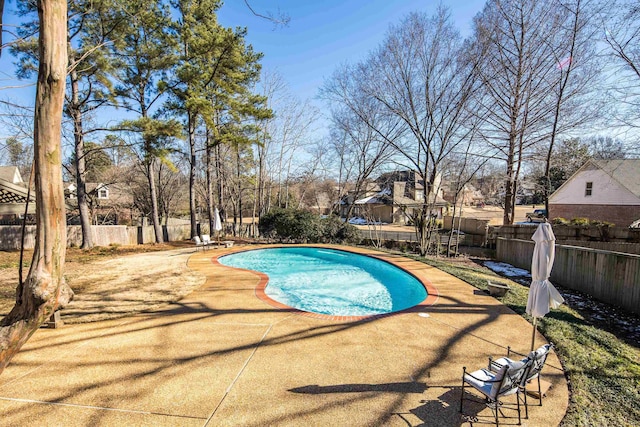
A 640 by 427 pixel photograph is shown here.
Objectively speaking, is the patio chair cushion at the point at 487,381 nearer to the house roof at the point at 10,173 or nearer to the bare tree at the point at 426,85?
the bare tree at the point at 426,85

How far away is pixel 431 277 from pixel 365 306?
2547 mm

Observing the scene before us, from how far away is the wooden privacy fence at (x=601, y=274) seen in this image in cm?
702

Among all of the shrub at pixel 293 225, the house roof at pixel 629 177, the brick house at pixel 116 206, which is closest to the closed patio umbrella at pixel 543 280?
the shrub at pixel 293 225

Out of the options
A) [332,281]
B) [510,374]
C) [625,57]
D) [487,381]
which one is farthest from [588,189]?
[487,381]

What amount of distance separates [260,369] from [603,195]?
2681cm

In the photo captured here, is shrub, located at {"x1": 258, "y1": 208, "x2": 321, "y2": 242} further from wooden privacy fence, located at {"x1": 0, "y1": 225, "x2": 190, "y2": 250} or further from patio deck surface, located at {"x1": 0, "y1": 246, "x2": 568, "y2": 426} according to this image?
patio deck surface, located at {"x1": 0, "y1": 246, "x2": 568, "y2": 426}

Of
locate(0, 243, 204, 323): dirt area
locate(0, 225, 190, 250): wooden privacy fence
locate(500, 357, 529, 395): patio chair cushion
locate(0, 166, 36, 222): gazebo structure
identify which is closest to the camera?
locate(500, 357, 529, 395): patio chair cushion

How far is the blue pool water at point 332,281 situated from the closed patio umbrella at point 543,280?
3673mm

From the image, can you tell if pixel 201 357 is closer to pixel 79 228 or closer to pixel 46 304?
pixel 46 304

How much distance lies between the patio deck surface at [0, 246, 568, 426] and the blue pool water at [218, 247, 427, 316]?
1.86 meters

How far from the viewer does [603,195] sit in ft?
67.4

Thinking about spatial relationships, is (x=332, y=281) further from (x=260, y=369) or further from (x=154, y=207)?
(x=154, y=207)

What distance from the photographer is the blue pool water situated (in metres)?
8.01

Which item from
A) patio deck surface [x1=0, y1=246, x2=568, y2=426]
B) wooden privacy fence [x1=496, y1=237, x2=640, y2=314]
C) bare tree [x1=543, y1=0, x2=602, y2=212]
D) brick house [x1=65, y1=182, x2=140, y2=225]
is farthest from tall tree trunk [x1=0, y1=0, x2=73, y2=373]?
brick house [x1=65, y1=182, x2=140, y2=225]
